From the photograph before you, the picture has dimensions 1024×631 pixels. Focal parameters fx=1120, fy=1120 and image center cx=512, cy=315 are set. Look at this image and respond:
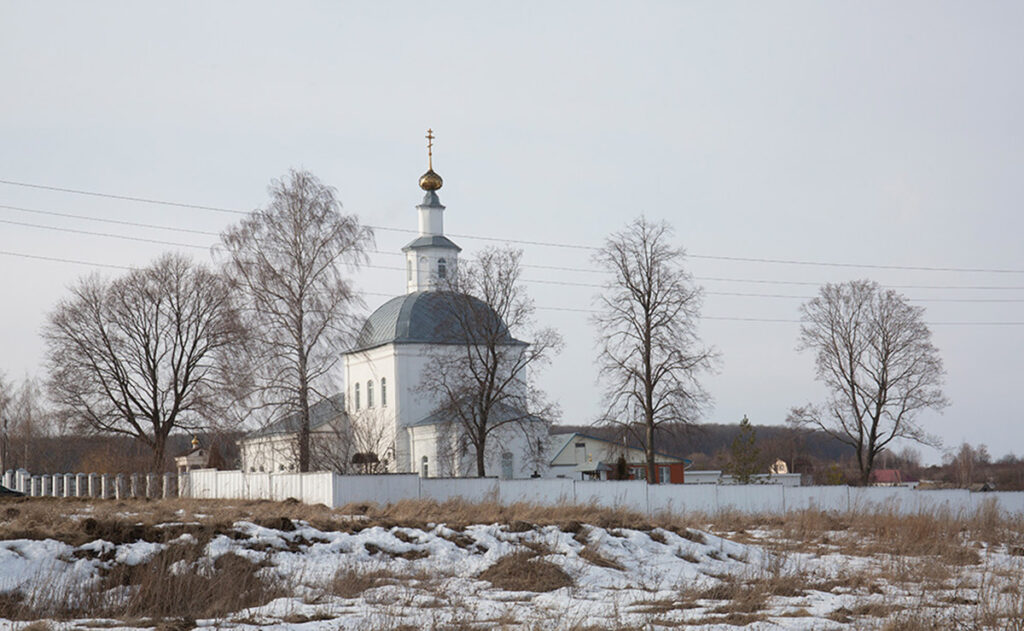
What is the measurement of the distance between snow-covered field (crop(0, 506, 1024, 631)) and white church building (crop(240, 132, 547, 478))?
2726 cm

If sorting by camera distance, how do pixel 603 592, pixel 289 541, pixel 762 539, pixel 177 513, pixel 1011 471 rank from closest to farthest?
1. pixel 603 592
2. pixel 289 541
3. pixel 762 539
4. pixel 177 513
5. pixel 1011 471

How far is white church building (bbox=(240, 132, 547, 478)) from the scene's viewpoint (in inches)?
1961

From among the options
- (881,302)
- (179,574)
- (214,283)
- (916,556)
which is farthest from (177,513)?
(881,302)

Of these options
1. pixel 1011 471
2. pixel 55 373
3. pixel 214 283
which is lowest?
pixel 1011 471

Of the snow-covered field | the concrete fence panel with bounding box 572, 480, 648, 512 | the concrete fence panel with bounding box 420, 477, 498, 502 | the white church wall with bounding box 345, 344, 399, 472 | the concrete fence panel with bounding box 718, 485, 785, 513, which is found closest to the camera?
the snow-covered field

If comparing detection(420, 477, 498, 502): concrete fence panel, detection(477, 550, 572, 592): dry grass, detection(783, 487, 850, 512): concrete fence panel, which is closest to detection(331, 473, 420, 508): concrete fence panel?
detection(420, 477, 498, 502): concrete fence panel

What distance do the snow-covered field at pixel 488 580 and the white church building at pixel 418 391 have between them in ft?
89.4

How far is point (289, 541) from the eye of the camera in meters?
17.4

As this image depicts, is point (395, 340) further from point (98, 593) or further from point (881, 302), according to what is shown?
point (98, 593)

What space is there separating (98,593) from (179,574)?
1064mm

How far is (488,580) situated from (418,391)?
37.5 metres

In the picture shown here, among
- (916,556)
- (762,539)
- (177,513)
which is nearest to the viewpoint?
(916,556)

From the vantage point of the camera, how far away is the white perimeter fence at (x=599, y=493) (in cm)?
3406

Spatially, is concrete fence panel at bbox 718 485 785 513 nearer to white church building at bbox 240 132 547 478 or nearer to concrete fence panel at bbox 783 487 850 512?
concrete fence panel at bbox 783 487 850 512
